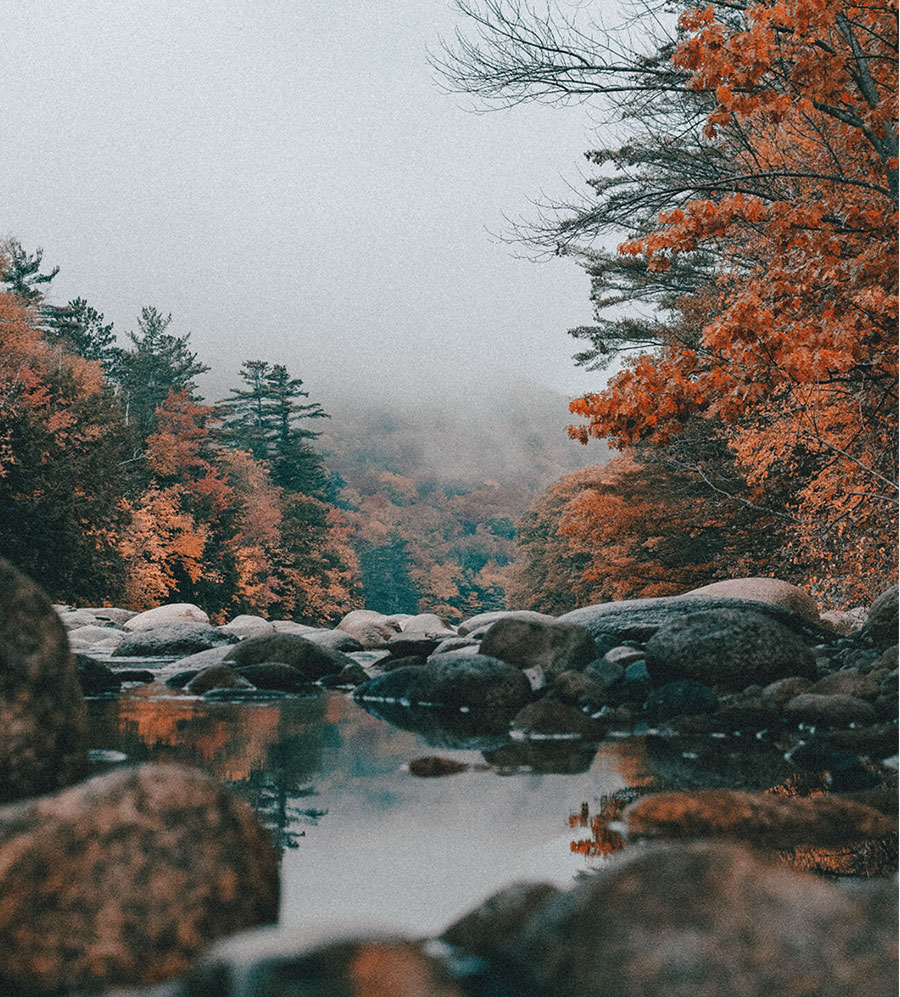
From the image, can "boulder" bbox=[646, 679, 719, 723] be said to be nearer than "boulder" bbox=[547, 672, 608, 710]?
Yes

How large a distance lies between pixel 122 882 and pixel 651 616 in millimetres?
8642

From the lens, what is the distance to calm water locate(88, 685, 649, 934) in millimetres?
2916

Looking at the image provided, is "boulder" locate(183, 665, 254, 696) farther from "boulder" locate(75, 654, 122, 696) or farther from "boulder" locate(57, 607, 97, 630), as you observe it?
"boulder" locate(57, 607, 97, 630)

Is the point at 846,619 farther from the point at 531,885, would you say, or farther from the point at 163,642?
the point at 531,885

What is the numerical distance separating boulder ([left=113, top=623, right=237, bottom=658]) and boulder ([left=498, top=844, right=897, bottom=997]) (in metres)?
11.1

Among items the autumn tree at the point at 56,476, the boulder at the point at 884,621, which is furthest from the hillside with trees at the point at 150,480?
the boulder at the point at 884,621

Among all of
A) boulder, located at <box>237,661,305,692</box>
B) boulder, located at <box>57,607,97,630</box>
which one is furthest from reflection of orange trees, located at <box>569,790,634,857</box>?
boulder, located at <box>57,607,97,630</box>

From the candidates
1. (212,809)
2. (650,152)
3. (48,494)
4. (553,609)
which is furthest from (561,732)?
(553,609)

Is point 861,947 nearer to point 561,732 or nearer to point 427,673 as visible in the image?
point 561,732

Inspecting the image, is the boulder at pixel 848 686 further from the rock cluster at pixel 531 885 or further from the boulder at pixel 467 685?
the boulder at pixel 467 685

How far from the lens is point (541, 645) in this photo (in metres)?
8.15

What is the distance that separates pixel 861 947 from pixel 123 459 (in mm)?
35560

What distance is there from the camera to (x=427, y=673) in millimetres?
7277

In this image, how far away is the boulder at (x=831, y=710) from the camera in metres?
5.77
